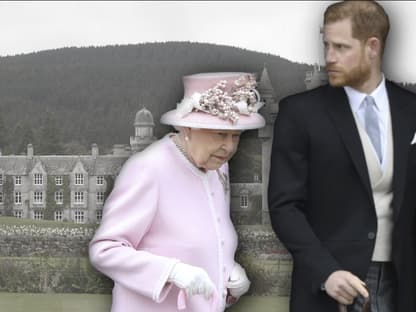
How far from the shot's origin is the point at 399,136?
85.0 inches

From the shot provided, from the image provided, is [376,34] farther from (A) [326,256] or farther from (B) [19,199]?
(B) [19,199]

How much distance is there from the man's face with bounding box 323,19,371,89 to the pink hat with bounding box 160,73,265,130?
0.77ft

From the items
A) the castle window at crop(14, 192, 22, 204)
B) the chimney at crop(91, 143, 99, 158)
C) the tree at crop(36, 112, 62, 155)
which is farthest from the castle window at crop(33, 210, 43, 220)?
the chimney at crop(91, 143, 99, 158)

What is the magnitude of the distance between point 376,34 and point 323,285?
638 mm

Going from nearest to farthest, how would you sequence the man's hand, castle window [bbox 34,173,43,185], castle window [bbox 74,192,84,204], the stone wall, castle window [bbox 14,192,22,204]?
1. the man's hand
2. castle window [bbox 74,192,84,204]
3. the stone wall
4. castle window [bbox 34,173,43,185]
5. castle window [bbox 14,192,22,204]

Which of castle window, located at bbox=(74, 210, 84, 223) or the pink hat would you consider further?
castle window, located at bbox=(74, 210, 84, 223)

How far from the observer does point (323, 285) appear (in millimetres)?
2111

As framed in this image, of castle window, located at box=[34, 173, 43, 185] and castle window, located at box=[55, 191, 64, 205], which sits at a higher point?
castle window, located at box=[34, 173, 43, 185]

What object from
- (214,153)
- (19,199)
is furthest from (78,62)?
(214,153)

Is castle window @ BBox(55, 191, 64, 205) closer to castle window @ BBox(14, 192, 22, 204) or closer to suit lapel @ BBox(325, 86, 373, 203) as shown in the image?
castle window @ BBox(14, 192, 22, 204)

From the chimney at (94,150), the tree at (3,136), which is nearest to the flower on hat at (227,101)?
the chimney at (94,150)

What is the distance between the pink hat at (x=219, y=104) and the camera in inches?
85.4

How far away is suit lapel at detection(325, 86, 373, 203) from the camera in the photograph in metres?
2.11

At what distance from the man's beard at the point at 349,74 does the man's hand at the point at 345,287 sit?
47cm
